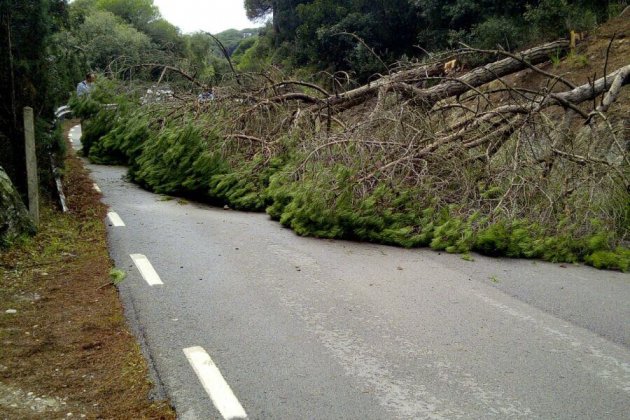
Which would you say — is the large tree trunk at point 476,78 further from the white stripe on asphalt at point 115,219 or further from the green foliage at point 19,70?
the green foliage at point 19,70

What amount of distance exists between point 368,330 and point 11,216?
176 inches

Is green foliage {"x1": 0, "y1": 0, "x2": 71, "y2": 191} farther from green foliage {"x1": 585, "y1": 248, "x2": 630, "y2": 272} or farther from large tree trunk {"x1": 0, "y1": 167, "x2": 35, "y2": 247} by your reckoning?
green foliage {"x1": 585, "y1": 248, "x2": 630, "y2": 272}

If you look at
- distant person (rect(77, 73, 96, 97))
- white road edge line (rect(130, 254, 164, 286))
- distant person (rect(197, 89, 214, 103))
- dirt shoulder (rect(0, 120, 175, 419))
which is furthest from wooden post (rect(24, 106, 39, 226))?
distant person (rect(77, 73, 96, 97))

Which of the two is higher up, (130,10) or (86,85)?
(130,10)

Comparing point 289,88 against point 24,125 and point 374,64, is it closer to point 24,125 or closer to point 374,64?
point 24,125

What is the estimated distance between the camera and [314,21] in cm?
3047

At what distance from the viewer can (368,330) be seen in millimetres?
4703

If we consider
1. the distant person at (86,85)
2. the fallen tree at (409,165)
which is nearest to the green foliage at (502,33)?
the fallen tree at (409,165)

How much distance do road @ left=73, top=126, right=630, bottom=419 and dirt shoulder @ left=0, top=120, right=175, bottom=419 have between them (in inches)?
7.2

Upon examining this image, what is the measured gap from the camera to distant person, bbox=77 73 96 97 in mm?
12126

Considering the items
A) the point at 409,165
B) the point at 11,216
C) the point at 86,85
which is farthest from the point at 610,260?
the point at 86,85

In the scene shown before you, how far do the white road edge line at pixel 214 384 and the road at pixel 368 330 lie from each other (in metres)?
0.01

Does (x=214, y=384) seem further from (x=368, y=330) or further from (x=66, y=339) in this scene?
(x=368, y=330)

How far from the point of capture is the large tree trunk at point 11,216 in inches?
253
